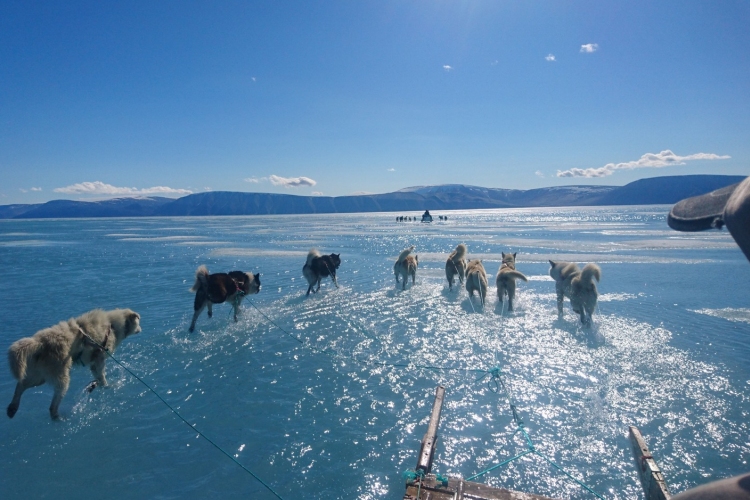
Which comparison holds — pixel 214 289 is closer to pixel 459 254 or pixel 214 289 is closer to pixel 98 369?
pixel 98 369

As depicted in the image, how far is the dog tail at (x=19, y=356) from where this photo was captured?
15.2 feet

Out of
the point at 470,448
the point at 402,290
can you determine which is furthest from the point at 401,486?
the point at 402,290

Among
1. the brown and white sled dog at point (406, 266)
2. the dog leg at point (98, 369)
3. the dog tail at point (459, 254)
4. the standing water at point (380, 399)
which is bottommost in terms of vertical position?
the standing water at point (380, 399)

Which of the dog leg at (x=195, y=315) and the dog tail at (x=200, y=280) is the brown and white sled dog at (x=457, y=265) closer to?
the dog tail at (x=200, y=280)

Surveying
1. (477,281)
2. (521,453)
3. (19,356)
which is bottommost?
(521,453)

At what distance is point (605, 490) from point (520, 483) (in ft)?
2.69

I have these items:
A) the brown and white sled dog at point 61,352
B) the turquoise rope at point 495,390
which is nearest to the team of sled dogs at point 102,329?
the brown and white sled dog at point 61,352

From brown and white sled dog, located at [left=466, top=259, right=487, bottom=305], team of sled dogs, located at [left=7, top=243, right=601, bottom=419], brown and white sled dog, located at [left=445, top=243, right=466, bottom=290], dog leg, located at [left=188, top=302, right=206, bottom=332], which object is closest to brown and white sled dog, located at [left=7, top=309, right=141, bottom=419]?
team of sled dogs, located at [left=7, top=243, right=601, bottom=419]

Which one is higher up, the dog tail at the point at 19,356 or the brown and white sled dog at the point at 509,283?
the dog tail at the point at 19,356

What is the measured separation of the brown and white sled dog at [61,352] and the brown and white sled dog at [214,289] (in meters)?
2.69

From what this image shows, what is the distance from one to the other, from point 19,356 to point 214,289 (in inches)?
189

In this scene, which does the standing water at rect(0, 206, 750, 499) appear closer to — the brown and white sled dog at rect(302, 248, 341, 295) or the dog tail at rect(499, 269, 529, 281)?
the dog tail at rect(499, 269, 529, 281)

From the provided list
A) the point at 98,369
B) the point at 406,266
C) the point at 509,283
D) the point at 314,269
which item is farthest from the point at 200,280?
the point at 509,283

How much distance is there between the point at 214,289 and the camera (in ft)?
31.0
